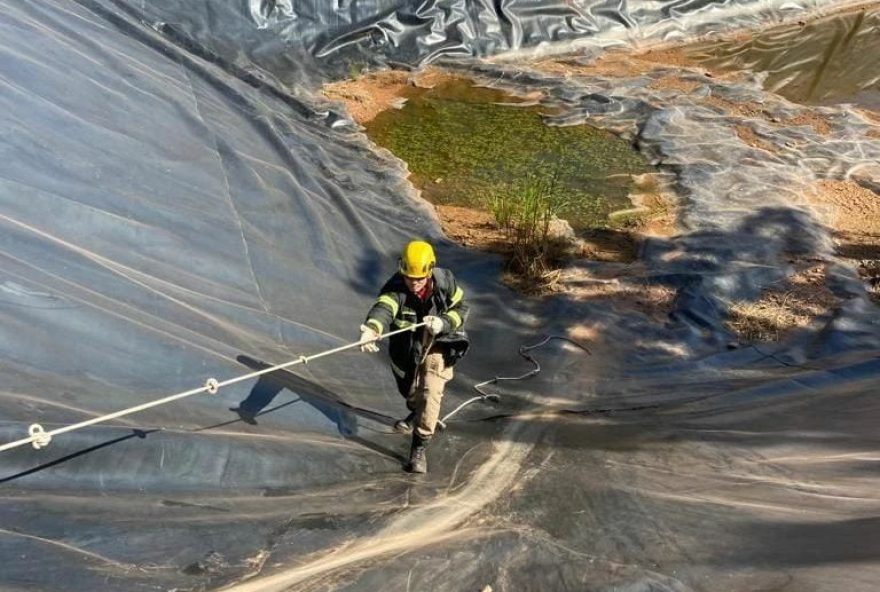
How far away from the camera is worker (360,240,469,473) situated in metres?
3.73

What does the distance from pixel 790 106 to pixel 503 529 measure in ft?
30.8

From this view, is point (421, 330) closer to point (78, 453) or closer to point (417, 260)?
point (417, 260)

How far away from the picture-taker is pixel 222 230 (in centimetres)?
491

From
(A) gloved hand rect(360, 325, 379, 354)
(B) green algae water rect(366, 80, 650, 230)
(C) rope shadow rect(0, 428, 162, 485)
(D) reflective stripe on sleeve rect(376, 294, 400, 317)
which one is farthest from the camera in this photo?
(B) green algae water rect(366, 80, 650, 230)

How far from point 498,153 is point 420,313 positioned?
18.4ft

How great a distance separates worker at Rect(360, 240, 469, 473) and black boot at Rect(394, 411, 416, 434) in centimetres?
A: 7

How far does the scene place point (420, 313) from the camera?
3951mm

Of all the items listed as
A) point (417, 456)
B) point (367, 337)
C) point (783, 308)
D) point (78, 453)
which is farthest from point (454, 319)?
point (783, 308)

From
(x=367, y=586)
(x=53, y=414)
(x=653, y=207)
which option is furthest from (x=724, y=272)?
(x=53, y=414)

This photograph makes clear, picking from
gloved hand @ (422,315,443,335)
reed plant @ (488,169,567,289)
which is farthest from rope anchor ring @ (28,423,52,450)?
reed plant @ (488,169,567,289)

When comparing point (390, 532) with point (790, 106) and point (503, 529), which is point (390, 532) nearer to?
point (503, 529)

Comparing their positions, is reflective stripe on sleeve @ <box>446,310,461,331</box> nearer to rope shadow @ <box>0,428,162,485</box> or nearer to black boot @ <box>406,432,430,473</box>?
black boot @ <box>406,432,430,473</box>

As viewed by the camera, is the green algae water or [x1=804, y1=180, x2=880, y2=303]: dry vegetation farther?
the green algae water

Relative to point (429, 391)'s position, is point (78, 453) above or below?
above
